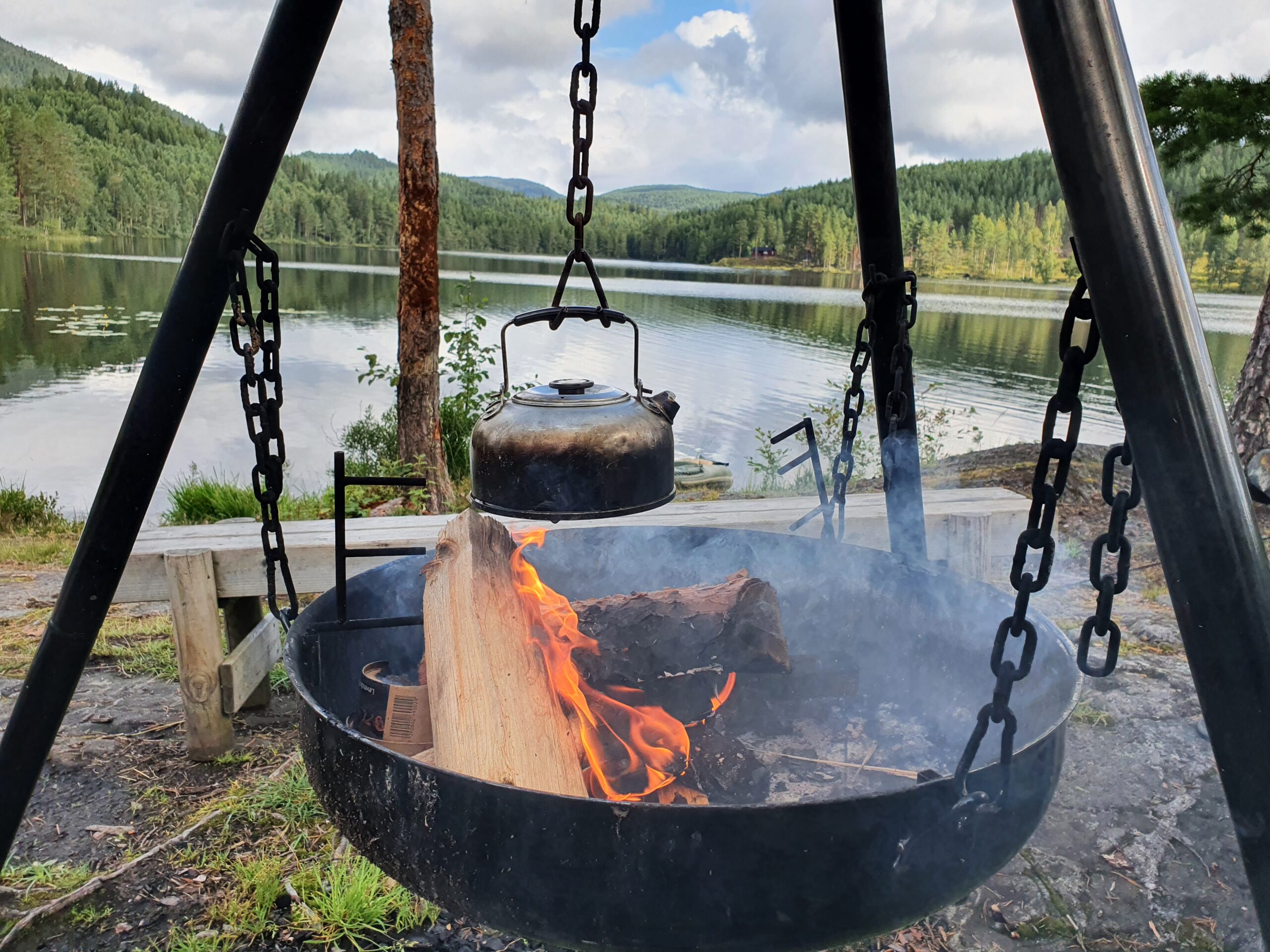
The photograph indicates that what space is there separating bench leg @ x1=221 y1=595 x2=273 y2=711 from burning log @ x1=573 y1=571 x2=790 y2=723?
1902mm

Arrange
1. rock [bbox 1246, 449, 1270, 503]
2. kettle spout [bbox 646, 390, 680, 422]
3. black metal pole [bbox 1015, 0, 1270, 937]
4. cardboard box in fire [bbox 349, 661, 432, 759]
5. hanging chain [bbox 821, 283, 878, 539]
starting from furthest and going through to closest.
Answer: hanging chain [bbox 821, 283, 878, 539] < cardboard box in fire [bbox 349, 661, 432, 759] < kettle spout [bbox 646, 390, 680, 422] < rock [bbox 1246, 449, 1270, 503] < black metal pole [bbox 1015, 0, 1270, 937]

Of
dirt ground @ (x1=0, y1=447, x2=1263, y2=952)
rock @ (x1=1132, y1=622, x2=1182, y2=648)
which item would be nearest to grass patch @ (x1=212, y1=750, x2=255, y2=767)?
dirt ground @ (x1=0, y1=447, x2=1263, y2=952)

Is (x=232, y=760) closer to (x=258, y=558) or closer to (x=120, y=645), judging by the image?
(x=258, y=558)

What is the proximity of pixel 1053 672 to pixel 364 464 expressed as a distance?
7.68 m

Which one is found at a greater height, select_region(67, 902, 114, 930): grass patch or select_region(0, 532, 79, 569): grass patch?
select_region(67, 902, 114, 930): grass patch

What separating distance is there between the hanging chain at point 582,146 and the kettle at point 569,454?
3.7 inches

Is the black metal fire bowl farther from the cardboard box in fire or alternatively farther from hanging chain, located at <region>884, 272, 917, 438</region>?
hanging chain, located at <region>884, 272, 917, 438</region>

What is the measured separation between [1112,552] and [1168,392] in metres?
0.23

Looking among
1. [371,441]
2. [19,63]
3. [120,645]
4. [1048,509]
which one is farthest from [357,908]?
[19,63]

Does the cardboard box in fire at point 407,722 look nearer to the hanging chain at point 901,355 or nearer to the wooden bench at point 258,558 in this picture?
the wooden bench at point 258,558

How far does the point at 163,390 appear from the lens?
1669 mm

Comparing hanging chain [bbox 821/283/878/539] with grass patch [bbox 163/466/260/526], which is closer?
hanging chain [bbox 821/283/878/539]

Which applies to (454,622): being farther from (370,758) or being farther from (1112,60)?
(1112,60)

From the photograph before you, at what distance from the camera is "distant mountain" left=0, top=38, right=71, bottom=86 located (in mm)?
66413
